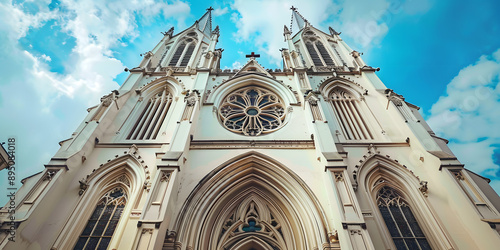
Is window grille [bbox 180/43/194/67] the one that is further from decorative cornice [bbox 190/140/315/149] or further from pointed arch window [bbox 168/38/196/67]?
decorative cornice [bbox 190/140/315/149]

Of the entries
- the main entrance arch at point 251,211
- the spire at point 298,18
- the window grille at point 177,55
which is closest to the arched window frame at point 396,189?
the main entrance arch at point 251,211

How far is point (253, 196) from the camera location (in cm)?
873

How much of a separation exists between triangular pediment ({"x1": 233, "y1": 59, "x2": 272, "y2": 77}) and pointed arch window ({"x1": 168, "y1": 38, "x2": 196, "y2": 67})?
456cm

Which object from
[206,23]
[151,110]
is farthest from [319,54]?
[206,23]

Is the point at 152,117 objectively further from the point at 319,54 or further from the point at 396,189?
the point at 319,54

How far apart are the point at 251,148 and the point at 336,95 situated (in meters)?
6.76

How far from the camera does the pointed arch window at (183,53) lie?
17.2 meters

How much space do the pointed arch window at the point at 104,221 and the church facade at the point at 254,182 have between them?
34mm

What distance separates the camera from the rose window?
37.8ft

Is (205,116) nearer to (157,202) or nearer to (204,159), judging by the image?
(204,159)

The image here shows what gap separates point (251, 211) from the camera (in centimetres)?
830

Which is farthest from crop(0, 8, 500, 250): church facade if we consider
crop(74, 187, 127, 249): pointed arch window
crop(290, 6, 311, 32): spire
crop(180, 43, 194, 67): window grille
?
crop(290, 6, 311, 32): spire

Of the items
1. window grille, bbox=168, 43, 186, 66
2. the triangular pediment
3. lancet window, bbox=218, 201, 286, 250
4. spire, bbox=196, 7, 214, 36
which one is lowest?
lancet window, bbox=218, 201, 286, 250

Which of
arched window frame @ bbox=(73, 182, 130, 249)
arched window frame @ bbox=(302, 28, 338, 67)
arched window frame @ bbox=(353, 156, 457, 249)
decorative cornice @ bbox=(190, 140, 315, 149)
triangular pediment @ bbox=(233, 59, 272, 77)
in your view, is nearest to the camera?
arched window frame @ bbox=(353, 156, 457, 249)
